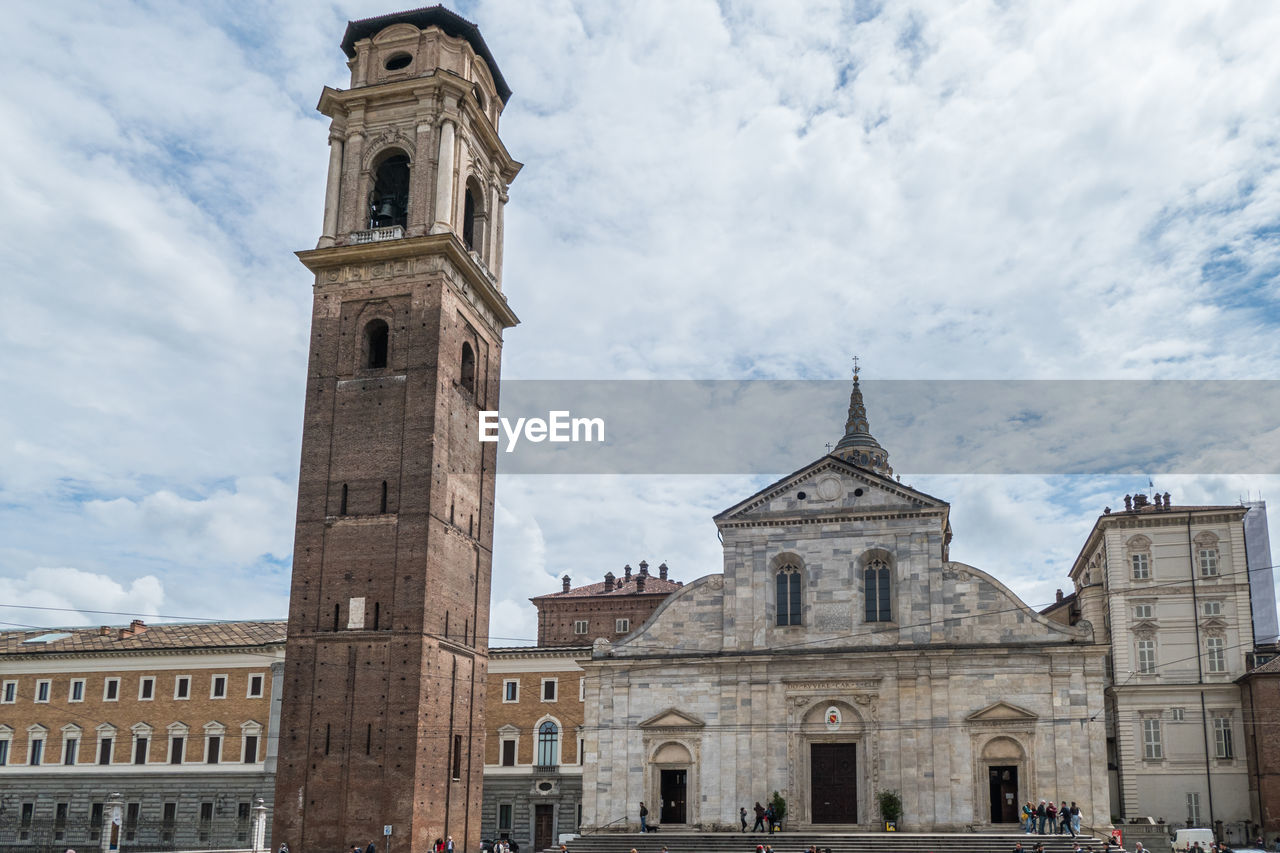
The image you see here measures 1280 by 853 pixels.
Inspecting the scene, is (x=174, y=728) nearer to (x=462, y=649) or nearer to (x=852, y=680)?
(x=462, y=649)

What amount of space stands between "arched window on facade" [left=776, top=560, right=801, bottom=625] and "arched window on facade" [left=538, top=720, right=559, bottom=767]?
704 inches

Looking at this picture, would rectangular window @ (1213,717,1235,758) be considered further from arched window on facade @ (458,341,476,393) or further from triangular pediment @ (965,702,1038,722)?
arched window on facade @ (458,341,476,393)

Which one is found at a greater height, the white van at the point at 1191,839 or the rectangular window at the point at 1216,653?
the rectangular window at the point at 1216,653

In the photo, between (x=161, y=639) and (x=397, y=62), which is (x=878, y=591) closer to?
(x=397, y=62)

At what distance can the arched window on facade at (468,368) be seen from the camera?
45.9 m

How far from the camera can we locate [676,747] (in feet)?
132

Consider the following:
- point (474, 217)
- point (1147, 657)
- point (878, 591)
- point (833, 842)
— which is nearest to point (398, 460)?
point (474, 217)

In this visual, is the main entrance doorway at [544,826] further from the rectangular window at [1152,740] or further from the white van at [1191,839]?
the white van at [1191,839]

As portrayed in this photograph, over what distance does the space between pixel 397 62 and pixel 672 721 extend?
26.6 m

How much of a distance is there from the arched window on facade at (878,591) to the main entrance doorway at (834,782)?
4227 mm

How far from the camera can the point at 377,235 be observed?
145ft

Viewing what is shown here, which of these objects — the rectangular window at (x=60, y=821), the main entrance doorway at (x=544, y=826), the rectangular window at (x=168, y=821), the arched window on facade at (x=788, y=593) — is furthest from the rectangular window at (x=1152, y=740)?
the rectangular window at (x=60, y=821)

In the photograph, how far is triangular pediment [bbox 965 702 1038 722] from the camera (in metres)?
38.1

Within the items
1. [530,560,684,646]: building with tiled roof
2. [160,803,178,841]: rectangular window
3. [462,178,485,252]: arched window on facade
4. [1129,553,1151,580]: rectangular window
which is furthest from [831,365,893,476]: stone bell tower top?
[160,803,178,841]: rectangular window
